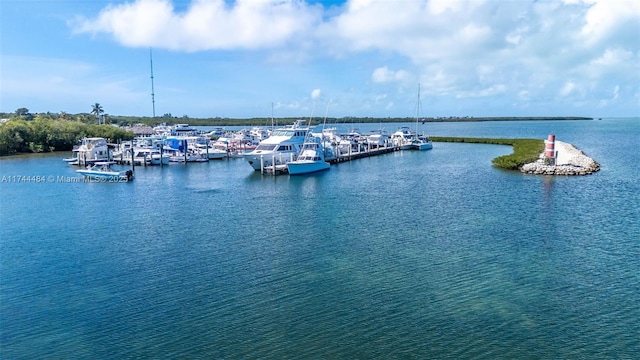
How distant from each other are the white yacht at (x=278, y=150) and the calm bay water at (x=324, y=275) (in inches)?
627

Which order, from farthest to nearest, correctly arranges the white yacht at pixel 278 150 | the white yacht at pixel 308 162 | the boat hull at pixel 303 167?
1. the white yacht at pixel 278 150
2. the white yacht at pixel 308 162
3. the boat hull at pixel 303 167

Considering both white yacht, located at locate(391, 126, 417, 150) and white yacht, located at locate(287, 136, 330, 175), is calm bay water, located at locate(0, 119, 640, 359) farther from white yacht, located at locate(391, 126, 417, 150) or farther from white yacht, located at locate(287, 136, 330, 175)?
white yacht, located at locate(391, 126, 417, 150)

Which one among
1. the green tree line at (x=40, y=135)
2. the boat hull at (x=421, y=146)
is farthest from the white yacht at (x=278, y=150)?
the green tree line at (x=40, y=135)

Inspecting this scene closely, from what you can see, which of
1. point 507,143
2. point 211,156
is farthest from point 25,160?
point 507,143

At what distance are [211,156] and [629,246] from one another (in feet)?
204

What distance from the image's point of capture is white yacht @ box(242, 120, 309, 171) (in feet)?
195

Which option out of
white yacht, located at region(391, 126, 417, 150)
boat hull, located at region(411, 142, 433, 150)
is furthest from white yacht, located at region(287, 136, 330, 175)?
boat hull, located at region(411, 142, 433, 150)

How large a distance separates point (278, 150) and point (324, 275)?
39345 mm

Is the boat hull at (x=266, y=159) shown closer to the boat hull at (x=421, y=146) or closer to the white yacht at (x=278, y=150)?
the white yacht at (x=278, y=150)

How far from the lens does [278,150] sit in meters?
60.7

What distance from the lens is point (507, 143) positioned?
101 metres

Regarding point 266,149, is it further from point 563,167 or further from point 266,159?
point 563,167

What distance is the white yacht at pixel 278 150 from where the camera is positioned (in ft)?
195

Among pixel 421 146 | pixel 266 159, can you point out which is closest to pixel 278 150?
pixel 266 159
